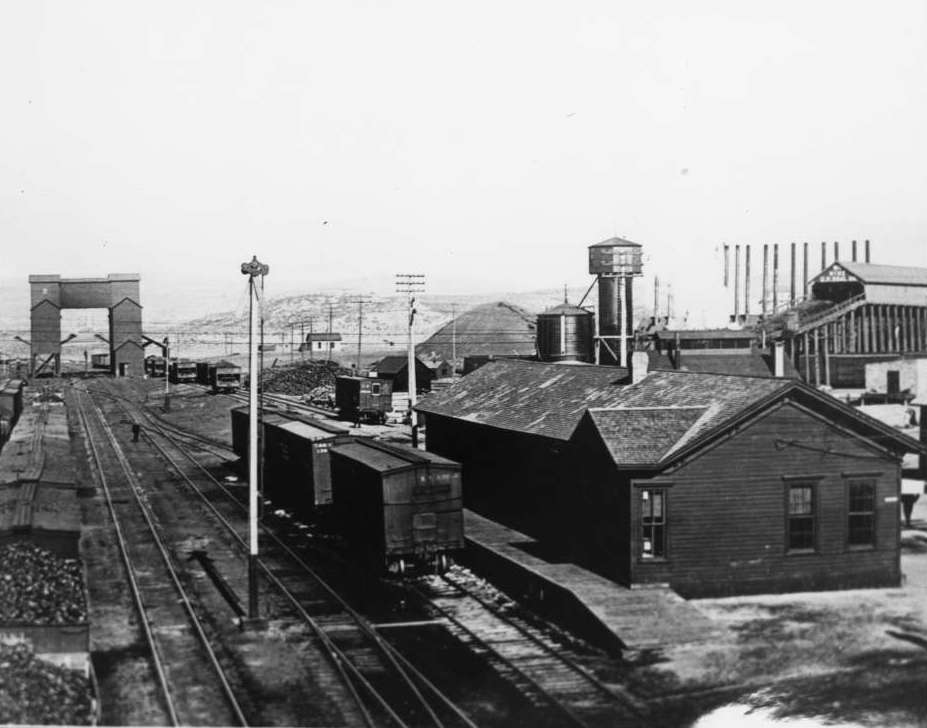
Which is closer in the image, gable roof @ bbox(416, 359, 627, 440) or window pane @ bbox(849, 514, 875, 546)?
window pane @ bbox(849, 514, 875, 546)

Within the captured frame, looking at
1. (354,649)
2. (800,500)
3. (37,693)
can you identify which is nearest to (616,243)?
(800,500)

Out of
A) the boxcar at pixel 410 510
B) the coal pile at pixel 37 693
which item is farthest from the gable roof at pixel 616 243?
the coal pile at pixel 37 693

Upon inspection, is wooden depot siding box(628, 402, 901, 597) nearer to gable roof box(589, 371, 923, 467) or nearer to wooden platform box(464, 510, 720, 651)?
gable roof box(589, 371, 923, 467)

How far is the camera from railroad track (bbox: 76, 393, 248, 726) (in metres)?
15.9

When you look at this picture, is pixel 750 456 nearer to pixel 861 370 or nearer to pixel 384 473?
pixel 384 473

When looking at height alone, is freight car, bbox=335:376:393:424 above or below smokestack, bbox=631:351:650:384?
below

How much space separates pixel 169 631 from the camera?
20.1m

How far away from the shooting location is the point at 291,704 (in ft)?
52.4

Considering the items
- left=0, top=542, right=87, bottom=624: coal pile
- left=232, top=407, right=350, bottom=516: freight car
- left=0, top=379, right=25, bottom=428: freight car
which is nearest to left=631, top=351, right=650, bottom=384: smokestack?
left=232, top=407, right=350, bottom=516: freight car

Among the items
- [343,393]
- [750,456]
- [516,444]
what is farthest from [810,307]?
[750,456]

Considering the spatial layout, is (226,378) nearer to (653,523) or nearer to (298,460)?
(298,460)

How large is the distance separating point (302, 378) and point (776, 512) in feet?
211

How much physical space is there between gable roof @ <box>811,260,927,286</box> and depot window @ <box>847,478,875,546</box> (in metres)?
26.1

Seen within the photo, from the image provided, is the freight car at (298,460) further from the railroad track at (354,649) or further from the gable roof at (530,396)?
the gable roof at (530,396)
